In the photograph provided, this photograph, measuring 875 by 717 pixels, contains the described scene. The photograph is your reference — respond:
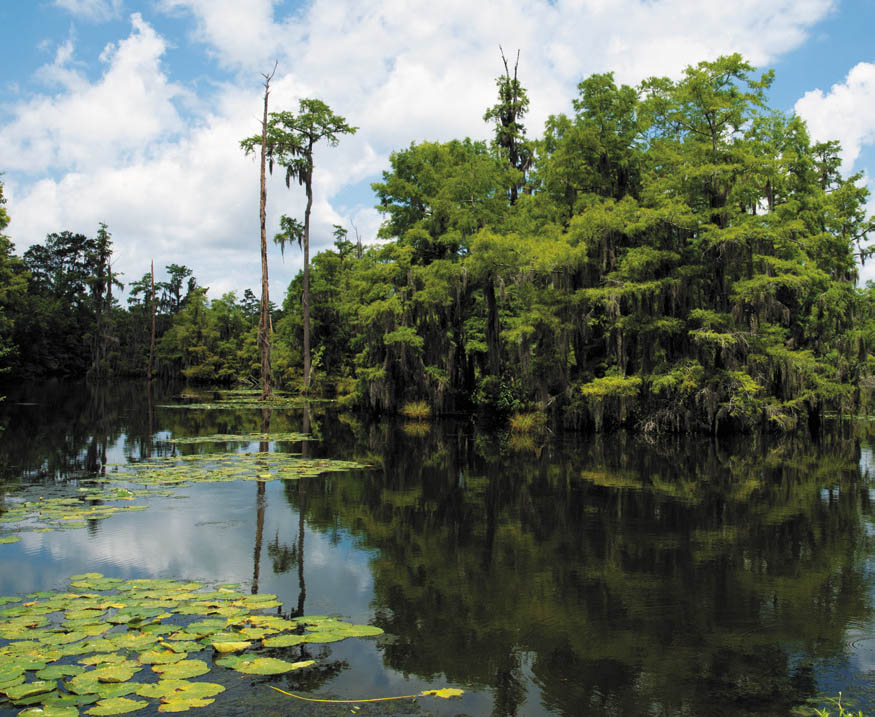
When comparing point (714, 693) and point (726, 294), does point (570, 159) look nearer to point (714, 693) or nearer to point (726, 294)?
point (726, 294)

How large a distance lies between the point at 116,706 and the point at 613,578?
443 cm

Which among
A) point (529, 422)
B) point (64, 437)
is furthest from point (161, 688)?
point (529, 422)

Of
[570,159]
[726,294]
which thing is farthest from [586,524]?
[570,159]

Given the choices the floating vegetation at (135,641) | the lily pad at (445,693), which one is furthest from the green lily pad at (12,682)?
the lily pad at (445,693)

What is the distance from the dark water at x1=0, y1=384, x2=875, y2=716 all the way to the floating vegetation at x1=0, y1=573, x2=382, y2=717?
0.24 m

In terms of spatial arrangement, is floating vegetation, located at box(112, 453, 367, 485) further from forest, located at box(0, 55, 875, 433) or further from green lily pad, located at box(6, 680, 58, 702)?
forest, located at box(0, 55, 875, 433)

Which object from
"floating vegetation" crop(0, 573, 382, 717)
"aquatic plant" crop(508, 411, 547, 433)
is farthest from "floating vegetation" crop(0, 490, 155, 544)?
"aquatic plant" crop(508, 411, 547, 433)

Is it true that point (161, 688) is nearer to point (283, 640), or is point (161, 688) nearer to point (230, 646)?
point (230, 646)

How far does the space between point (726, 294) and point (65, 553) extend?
1982 centimetres

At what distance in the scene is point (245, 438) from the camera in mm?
17672

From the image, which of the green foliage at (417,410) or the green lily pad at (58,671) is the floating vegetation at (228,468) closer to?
the green lily pad at (58,671)

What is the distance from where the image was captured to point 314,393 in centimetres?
3869

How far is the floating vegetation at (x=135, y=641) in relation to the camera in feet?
12.2

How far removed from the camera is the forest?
20.2 m
